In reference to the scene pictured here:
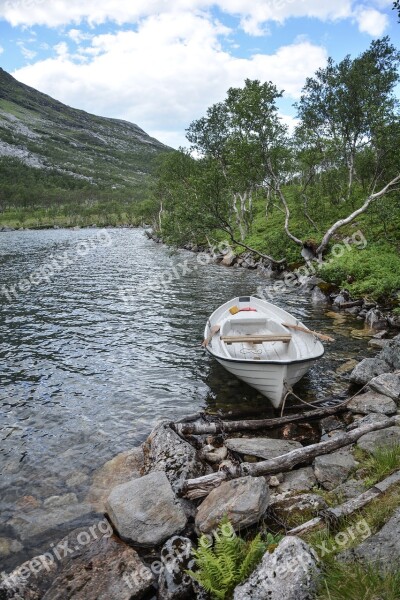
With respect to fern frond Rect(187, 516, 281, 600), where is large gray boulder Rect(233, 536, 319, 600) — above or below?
above

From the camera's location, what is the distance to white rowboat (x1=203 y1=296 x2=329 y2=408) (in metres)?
10.5

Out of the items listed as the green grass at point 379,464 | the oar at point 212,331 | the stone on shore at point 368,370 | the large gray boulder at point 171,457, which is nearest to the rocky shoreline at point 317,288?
the stone on shore at point 368,370

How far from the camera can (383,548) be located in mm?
4348

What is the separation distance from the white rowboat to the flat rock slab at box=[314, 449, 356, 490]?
276 cm

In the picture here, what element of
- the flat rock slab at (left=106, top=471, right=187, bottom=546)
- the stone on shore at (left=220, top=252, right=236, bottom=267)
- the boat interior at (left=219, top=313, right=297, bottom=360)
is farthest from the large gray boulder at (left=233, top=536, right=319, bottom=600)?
the stone on shore at (left=220, top=252, right=236, bottom=267)

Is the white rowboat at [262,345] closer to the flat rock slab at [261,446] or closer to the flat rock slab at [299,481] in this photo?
the flat rock slab at [261,446]

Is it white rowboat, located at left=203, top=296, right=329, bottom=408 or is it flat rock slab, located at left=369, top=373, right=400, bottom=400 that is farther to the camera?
white rowboat, located at left=203, top=296, right=329, bottom=408

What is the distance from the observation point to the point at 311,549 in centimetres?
452

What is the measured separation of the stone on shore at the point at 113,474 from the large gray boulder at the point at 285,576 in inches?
154

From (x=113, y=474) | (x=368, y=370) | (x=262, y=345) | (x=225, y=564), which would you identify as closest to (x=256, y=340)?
(x=262, y=345)

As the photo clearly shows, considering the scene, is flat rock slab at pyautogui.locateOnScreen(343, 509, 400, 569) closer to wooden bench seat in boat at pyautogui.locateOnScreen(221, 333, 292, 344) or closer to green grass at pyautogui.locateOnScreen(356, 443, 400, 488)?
green grass at pyautogui.locateOnScreen(356, 443, 400, 488)

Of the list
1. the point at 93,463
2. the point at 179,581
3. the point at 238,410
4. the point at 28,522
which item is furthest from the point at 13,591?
the point at 238,410

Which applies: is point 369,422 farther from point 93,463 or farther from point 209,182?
point 209,182

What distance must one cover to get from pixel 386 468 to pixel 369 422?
2.62 meters
